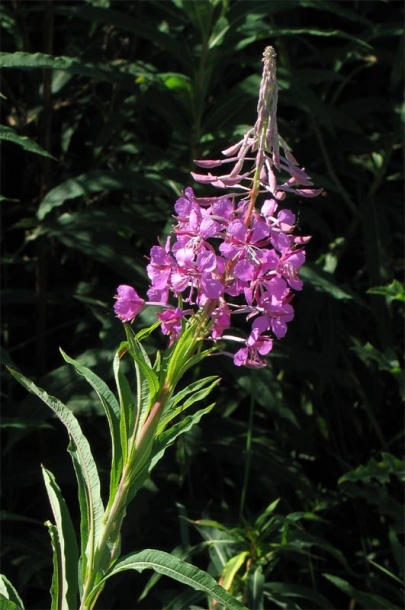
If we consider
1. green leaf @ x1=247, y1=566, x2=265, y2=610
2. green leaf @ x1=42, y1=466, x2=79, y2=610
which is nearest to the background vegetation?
green leaf @ x1=247, y1=566, x2=265, y2=610

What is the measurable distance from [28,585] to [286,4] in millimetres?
1740

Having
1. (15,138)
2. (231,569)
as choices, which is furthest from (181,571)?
(15,138)

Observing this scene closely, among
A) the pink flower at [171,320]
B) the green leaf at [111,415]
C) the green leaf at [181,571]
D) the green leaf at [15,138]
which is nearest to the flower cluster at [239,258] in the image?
the pink flower at [171,320]

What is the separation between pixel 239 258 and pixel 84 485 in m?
0.45

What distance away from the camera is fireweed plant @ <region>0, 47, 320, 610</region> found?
118 cm

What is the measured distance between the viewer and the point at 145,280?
2424mm

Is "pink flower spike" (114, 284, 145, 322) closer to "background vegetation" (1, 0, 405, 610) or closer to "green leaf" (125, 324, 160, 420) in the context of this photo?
"green leaf" (125, 324, 160, 420)

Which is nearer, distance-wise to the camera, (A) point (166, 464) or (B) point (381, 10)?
(A) point (166, 464)

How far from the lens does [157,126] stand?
3129 millimetres

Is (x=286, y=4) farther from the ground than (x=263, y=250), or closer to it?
farther from the ground

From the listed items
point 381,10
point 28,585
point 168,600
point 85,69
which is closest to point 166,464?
point 168,600

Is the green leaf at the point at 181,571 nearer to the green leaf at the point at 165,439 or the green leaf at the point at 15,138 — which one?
the green leaf at the point at 165,439

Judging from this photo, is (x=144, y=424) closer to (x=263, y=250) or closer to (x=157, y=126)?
(x=263, y=250)

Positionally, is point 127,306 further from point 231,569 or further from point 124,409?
point 231,569
